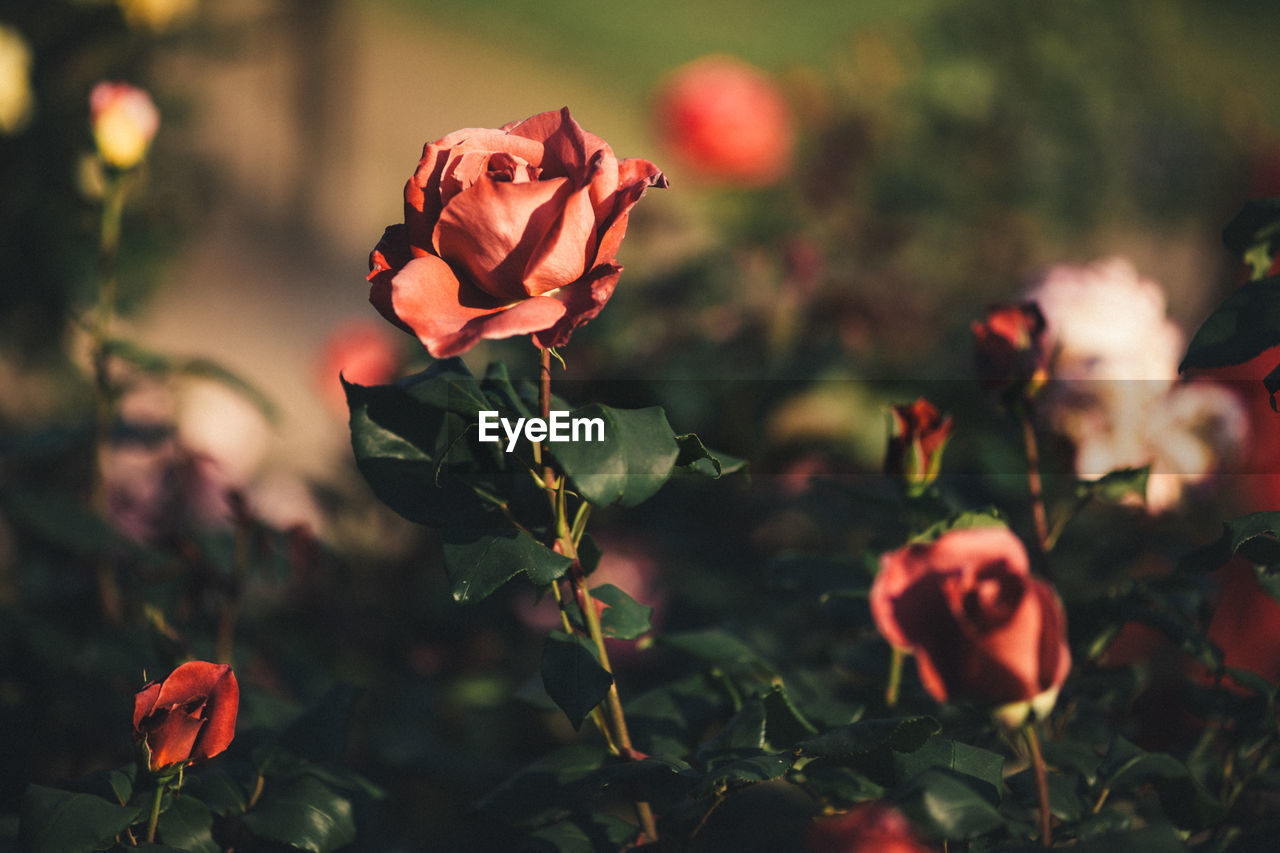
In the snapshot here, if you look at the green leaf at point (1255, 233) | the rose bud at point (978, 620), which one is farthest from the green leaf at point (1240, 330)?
the rose bud at point (978, 620)

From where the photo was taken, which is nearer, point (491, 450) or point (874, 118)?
point (491, 450)

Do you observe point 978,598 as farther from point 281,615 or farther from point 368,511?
point 368,511

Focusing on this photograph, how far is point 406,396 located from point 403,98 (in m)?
4.26

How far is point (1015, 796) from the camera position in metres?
0.38

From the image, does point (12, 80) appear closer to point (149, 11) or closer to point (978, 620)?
point (149, 11)

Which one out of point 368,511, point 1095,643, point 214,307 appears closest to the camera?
point 1095,643

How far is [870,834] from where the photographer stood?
286mm

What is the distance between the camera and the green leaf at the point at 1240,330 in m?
0.35

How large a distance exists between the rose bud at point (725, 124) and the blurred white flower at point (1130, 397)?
1002 mm

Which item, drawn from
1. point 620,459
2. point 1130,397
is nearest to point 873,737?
point 620,459

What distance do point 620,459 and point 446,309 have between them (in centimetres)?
8

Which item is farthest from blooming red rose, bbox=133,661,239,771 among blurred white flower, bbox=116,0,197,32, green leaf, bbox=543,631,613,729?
blurred white flower, bbox=116,0,197,32

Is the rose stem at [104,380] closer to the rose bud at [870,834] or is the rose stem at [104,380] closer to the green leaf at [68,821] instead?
the green leaf at [68,821]

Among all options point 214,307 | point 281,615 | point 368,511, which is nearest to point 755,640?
point 281,615
